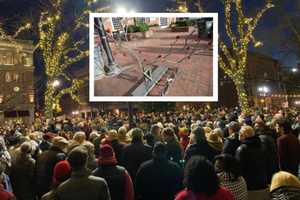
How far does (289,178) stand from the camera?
14.7ft

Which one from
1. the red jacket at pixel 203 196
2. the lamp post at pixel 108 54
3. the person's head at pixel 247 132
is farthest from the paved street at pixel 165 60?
the red jacket at pixel 203 196

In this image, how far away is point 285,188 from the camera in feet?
14.6

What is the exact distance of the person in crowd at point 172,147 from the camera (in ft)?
28.8

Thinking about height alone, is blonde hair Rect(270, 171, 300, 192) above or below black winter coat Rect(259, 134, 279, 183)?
above

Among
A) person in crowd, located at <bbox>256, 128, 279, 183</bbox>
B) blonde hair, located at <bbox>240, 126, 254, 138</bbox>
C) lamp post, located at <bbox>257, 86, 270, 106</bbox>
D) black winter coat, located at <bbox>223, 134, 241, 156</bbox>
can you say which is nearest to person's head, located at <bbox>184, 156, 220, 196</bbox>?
blonde hair, located at <bbox>240, 126, 254, 138</bbox>

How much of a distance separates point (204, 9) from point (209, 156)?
15.3 m

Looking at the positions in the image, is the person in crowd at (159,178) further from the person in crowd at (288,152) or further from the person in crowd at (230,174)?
the person in crowd at (288,152)

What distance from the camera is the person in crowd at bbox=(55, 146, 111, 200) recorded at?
498 cm

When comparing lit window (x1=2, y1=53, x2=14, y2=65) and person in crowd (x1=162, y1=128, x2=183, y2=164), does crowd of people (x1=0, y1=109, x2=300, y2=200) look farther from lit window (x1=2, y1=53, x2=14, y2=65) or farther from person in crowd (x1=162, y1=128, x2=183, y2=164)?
lit window (x1=2, y1=53, x2=14, y2=65)

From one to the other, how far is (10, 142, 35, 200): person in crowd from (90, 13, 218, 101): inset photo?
140 inches

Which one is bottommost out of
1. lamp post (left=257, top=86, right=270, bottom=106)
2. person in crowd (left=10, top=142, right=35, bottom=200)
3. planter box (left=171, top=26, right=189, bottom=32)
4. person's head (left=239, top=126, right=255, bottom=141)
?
person in crowd (left=10, top=142, right=35, bottom=200)

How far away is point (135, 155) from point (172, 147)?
3.83ft

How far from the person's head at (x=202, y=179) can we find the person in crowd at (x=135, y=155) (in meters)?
3.92

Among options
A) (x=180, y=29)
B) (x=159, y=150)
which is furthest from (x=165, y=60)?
(x=159, y=150)
